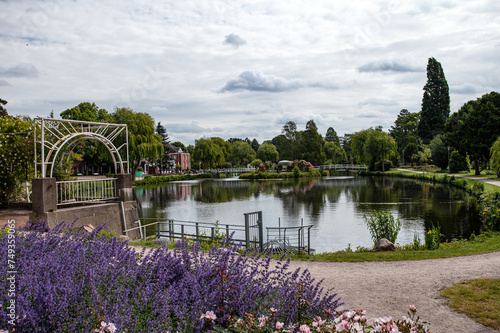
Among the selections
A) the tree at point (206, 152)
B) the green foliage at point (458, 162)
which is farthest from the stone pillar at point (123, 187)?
the tree at point (206, 152)

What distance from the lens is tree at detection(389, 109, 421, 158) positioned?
82.8 meters

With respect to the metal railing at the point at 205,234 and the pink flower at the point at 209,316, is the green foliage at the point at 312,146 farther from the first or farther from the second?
the pink flower at the point at 209,316

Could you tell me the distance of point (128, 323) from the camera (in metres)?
2.80

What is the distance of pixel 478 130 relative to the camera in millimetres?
41500

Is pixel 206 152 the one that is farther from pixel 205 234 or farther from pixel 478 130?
pixel 205 234

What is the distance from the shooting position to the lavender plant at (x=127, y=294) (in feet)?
8.79

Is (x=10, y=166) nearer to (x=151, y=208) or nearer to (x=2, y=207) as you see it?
(x=2, y=207)

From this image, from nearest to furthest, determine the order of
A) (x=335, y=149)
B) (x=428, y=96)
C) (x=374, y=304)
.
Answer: (x=374, y=304)
(x=428, y=96)
(x=335, y=149)

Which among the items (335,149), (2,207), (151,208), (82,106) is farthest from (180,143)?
(2,207)

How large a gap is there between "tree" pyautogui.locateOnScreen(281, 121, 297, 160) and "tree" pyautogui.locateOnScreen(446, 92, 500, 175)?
45.0 m

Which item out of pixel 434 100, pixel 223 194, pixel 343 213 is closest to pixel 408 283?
pixel 343 213

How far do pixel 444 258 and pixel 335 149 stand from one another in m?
89.1

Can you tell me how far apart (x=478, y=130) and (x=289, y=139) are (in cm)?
5172

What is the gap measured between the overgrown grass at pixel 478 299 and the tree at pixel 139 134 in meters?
43.6
